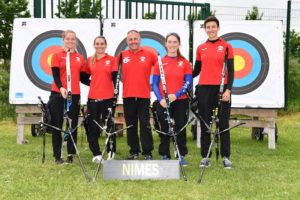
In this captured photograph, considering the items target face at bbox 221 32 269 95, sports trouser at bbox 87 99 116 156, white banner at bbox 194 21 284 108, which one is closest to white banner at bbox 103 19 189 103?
white banner at bbox 194 21 284 108

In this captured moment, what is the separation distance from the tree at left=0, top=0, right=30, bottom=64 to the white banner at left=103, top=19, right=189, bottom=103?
34.1 feet

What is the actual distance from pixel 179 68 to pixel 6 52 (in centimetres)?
1443

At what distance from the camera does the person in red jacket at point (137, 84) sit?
5008 millimetres

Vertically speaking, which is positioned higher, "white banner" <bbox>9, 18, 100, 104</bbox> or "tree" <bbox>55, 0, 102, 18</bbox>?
"tree" <bbox>55, 0, 102, 18</bbox>

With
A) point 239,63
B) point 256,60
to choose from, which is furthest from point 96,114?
point 256,60

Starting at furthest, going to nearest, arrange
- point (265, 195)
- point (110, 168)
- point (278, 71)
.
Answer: point (278, 71), point (110, 168), point (265, 195)

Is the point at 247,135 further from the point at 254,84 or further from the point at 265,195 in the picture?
the point at 265,195

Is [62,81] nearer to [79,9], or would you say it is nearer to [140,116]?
[140,116]

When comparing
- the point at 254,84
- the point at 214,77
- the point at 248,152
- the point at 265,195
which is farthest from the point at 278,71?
the point at 265,195

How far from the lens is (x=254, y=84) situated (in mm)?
6836

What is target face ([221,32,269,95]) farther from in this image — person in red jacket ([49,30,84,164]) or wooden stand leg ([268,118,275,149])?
person in red jacket ([49,30,84,164])

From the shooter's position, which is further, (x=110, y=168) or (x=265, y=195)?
(x=110, y=168)

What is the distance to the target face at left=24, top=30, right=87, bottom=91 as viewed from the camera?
6961mm

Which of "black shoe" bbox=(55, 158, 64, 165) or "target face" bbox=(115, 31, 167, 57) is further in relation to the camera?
"target face" bbox=(115, 31, 167, 57)
